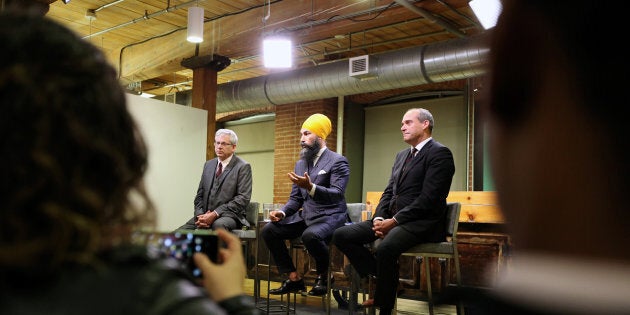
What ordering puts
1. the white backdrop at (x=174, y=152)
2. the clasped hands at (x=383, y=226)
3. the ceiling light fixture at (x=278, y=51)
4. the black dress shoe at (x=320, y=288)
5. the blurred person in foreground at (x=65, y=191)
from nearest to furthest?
the blurred person in foreground at (x=65, y=191) < the clasped hands at (x=383, y=226) < the black dress shoe at (x=320, y=288) < the ceiling light fixture at (x=278, y=51) < the white backdrop at (x=174, y=152)

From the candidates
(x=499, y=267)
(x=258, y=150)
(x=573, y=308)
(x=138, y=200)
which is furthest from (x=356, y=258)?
(x=258, y=150)

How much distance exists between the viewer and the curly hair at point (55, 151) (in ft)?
1.60

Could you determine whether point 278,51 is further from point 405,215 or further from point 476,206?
point 405,215

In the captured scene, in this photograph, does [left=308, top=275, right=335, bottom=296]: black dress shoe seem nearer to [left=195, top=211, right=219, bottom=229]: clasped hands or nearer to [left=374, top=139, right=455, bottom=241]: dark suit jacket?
[left=374, top=139, right=455, bottom=241]: dark suit jacket

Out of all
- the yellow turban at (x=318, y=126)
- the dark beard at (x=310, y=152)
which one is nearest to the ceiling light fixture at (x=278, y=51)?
the yellow turban at (x=318, y=126)

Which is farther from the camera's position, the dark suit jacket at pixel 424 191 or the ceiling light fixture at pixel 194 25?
the ceiling light fixture at pixel 194 25

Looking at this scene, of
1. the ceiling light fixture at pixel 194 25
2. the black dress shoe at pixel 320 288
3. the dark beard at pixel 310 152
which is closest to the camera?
the black dress shoe at pixel 320 288

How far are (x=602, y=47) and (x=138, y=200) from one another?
476 mm

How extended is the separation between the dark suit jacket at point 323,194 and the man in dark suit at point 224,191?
1.73 feet

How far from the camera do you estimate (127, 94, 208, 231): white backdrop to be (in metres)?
6.03

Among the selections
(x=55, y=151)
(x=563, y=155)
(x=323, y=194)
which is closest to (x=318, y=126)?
(x=323, y=194)

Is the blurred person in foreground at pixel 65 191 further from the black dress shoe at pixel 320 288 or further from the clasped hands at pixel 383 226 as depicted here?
the black dress shoe at pixel 320 288

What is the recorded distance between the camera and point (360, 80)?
21.9ft

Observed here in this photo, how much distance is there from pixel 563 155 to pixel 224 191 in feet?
15.0
